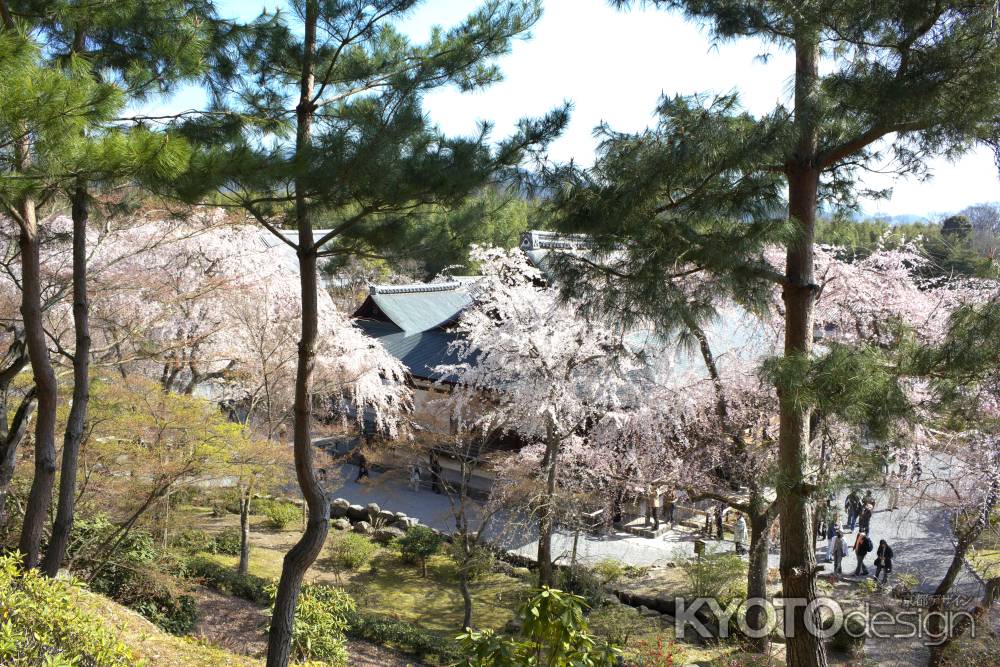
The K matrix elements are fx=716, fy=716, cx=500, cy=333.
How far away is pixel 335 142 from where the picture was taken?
16.5ft

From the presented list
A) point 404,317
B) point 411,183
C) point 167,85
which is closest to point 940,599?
point 411,183

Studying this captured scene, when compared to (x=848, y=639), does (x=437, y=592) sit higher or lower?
Answer: lower

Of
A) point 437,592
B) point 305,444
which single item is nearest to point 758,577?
point 437,592

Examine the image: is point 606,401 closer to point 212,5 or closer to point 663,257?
point 663,257

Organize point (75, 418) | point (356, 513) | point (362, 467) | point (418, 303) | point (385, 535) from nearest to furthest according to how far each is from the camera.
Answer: point (75, 418) → point (385, 535) → point (356, 513) → point (362, 467) → point (418, 303)

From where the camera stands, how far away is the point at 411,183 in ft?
17.6

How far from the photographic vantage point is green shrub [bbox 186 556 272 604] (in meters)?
11.5

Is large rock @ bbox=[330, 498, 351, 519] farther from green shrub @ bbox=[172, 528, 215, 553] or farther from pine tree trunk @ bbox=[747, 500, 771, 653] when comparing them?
pine tree trunk @ bbox=[747, 500, 771, 653]

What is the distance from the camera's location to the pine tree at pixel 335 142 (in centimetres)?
503

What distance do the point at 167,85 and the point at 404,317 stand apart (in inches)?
597

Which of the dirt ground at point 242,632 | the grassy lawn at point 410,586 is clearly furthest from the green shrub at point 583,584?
the dirt ground at point 242,632

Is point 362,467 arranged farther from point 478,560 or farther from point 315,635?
point 315,635

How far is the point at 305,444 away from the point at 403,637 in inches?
219

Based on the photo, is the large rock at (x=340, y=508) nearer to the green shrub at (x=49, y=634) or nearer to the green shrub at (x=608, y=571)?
the green shrub at (x=608, y=571)
